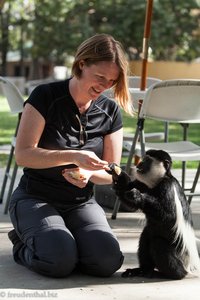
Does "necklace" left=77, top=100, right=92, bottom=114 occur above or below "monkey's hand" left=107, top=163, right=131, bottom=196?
above

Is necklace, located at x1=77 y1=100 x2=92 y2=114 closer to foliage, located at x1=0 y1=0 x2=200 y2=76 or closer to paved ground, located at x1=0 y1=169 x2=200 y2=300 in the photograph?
paved ground, located at x1=0 y1=169 x2=200 y2=300

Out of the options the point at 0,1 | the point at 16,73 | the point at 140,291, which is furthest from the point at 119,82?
the point at 16,73

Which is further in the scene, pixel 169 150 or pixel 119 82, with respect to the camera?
pixel 169 150

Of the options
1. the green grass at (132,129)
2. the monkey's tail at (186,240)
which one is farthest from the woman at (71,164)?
the green grass at (132,129)

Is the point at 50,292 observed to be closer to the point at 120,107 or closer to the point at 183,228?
the point at 183,228

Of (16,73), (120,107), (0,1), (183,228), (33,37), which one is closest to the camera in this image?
(183,228)

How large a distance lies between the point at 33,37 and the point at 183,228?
28.5m

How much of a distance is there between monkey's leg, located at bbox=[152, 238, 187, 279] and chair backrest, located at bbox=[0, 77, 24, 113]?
2.05 m

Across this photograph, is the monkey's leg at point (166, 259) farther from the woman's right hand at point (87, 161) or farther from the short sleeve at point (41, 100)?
the short sleeve at point (41, 100)

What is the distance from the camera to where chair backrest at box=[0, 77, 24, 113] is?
17.4ft

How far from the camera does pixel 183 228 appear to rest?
3.66 metres

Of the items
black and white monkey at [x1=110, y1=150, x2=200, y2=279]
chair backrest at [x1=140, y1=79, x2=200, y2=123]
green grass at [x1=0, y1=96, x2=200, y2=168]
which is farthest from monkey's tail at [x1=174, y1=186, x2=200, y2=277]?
green grass at [x1=0, y1=96, x2=200, y2=168]

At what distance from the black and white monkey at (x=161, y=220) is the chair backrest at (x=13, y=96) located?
5.64 ft

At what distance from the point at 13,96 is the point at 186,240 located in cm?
228
